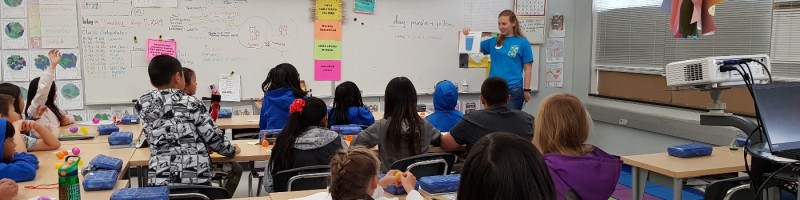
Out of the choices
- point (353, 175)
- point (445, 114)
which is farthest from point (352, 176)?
point (445, 114)

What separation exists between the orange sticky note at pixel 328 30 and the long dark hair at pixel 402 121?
2.96 meters

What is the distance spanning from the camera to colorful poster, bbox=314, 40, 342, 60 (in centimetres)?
668

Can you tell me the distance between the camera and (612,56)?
7094 millimetres

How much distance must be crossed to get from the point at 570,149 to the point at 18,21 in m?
5.12

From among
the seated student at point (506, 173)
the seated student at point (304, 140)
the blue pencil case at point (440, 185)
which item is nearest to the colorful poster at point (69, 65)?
the seated student at point (304, 140)

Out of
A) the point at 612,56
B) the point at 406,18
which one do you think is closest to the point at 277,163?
the point at 406,18

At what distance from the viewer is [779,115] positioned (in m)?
2.37

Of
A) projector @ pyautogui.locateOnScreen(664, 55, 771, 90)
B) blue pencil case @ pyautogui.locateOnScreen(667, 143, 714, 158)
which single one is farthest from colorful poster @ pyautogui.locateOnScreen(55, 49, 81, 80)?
projector @ pyautogui.locateOnScreen(664, 55, 771, 90)

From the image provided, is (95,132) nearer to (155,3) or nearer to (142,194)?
(155,3)

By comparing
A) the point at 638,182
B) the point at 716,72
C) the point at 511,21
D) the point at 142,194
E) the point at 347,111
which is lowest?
the point at 638,182

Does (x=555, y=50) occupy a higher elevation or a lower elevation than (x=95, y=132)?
higher

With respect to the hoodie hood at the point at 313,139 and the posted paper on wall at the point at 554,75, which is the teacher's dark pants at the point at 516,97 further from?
the hoodie hood at the point at 313,139

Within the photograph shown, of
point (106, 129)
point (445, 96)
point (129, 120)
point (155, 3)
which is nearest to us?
point (445, 96)

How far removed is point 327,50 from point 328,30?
0.20 metres
